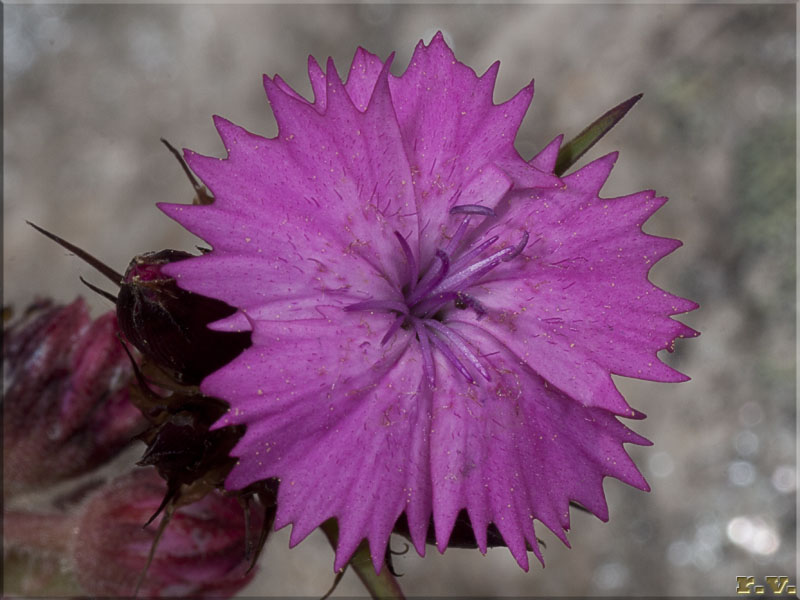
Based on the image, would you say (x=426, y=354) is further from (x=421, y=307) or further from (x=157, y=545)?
(x=157, y=545)

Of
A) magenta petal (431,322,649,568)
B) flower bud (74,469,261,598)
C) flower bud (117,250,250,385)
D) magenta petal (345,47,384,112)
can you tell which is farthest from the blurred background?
magenta petal (431,322,649,568)

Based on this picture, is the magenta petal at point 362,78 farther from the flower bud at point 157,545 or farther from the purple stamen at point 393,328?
the flower bud at point 157,545

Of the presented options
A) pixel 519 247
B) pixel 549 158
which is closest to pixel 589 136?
pixel 549 158

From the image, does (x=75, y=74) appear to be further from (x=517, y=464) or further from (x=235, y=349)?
(x=517, y=464)

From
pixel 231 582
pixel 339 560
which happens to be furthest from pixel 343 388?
pixel 231 582

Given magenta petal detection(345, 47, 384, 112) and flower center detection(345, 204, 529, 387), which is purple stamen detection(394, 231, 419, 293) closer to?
flower center detection(345, 204, 529, 387)

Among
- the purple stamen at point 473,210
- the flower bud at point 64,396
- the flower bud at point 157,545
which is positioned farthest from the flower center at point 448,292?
the flower bud at point 64,396
